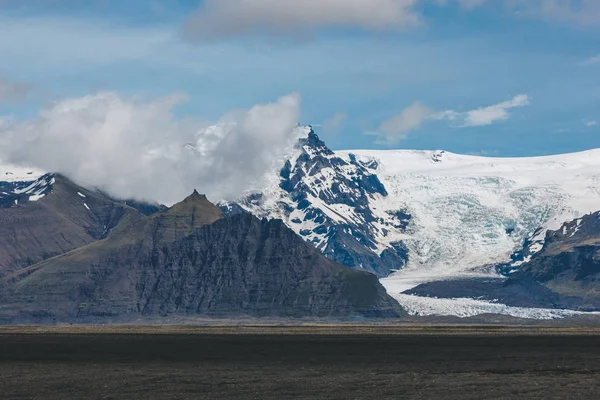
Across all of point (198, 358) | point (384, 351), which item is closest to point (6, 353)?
point (198, 358)

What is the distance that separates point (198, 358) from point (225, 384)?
49210 mm

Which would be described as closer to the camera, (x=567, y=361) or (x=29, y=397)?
(x=29, y=397)

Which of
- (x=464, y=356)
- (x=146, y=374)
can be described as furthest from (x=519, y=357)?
(x=146, y=374)

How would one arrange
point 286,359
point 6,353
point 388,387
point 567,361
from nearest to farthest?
point 388,387, point 567,361, point 286,359, point 6,353

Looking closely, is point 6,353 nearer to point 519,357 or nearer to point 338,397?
point 519,357

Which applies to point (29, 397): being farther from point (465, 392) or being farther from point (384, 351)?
point (384, 351)

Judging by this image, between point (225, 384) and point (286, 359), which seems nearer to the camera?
point (225, 384)

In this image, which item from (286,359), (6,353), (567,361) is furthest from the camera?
(6,353)

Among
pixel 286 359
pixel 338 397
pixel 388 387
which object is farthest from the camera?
pixel 286 359

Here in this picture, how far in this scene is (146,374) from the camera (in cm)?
13512

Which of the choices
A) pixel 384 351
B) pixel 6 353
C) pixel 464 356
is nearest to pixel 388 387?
pixel 464 356

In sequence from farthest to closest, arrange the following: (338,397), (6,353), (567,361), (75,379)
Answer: (6,353)
(567,361)
(75,379)
(338,397)

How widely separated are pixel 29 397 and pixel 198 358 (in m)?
62.1

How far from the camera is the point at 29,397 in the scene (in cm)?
10962
